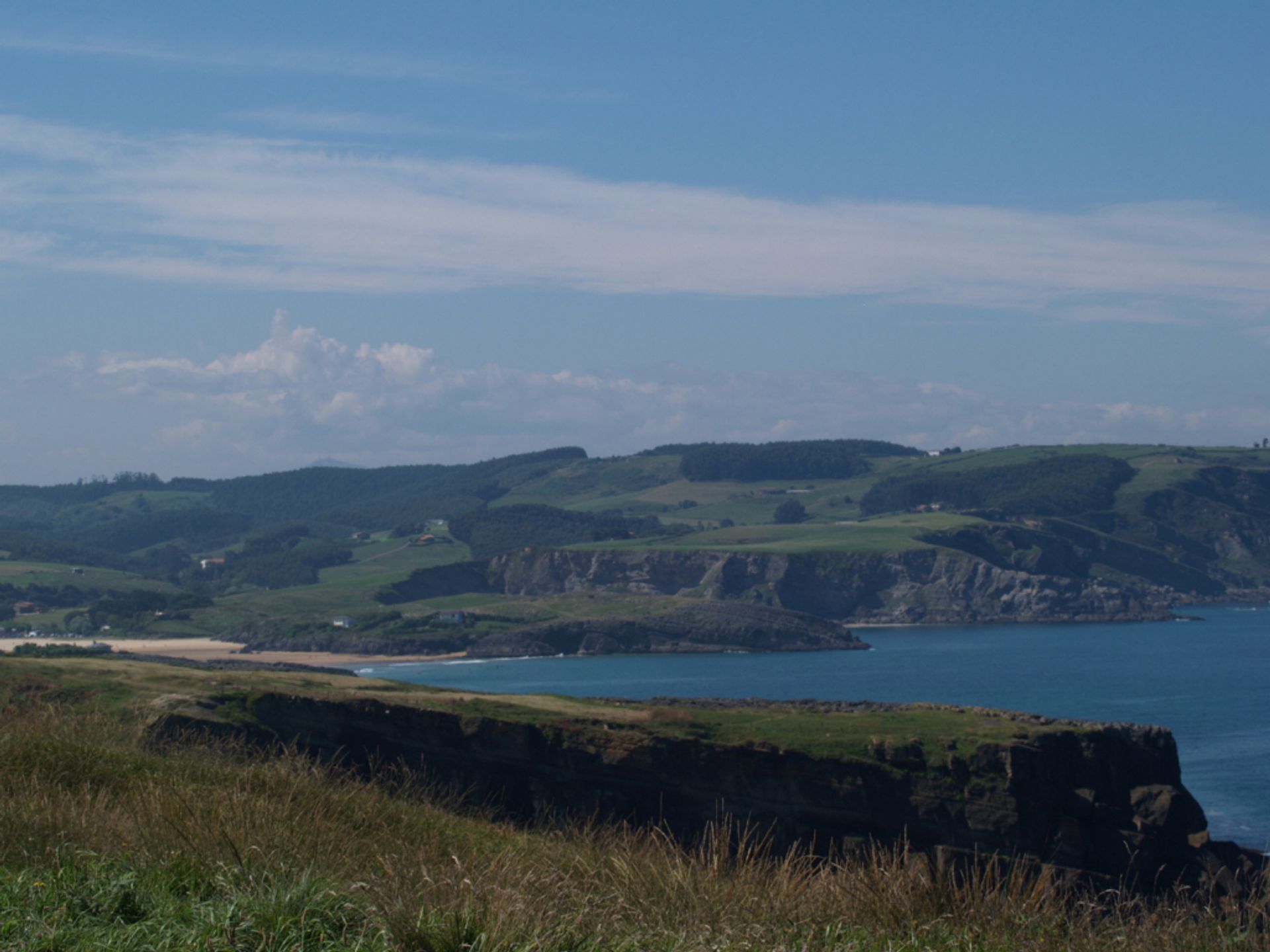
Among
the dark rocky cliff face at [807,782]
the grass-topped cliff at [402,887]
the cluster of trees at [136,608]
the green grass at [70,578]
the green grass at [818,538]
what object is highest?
the grass-topped cliff at [402,887]

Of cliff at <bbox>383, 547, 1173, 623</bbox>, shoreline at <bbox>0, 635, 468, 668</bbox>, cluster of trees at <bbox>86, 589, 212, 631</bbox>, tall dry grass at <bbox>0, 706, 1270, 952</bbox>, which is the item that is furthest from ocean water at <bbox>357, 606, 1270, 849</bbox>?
cluster of trees at <bbox>86, 589, 212, 631</bbox>

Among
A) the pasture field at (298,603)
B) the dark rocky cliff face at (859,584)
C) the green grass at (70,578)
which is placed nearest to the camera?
the pasture field at (298,603)

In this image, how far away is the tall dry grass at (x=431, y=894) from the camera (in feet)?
19.1

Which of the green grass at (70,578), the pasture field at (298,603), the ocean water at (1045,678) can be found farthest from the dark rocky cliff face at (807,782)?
the green grass at (70,578)

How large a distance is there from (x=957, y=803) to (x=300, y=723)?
1930 centimetres

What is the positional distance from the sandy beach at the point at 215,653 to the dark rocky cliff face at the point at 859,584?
38.9m

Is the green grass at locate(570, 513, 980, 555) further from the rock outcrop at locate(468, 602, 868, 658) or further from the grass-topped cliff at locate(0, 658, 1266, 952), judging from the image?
the grass-topped cliff at locate(0, 658, 1266, 952)

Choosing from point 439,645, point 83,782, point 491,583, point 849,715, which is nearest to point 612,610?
point 439,645

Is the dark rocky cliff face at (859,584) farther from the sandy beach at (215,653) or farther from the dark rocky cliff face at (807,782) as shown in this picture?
the dark rocky cliff face at (807,782)

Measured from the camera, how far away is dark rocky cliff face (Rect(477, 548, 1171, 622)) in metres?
152

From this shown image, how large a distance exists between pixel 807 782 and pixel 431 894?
3099 cm

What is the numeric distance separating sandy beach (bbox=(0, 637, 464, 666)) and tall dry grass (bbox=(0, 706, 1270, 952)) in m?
103

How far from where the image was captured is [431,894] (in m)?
6.22

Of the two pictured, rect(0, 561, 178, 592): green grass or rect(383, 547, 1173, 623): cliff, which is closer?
rect(383, 547, 1173, 623): cliff
